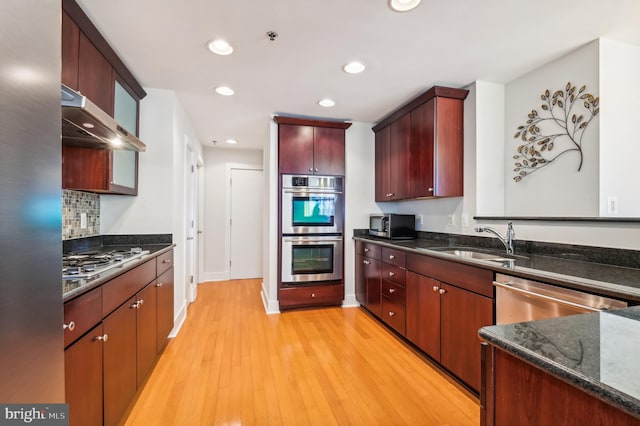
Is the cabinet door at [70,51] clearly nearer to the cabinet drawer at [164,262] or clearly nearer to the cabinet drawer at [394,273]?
the cabinet drawer at [164,262]

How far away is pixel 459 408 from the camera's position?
5.63 ft

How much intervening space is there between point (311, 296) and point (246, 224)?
2227mm

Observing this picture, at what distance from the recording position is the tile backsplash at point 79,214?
78.5 inches

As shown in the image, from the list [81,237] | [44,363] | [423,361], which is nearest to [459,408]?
[423,361]

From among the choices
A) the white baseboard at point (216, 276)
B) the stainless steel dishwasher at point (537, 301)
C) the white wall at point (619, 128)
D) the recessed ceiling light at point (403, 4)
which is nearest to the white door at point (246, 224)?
the white baseboard at point (216, 276)

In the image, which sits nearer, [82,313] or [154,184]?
[82,313]

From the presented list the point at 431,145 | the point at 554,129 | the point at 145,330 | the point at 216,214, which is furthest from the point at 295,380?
the point at 216,214

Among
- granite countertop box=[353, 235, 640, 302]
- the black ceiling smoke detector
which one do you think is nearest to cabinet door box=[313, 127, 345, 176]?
the black ceiling smoke detector

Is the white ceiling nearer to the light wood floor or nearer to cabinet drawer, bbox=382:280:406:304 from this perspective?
cabinet drawer, bbox=382:280:406:304

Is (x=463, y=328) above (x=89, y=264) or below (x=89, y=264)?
below

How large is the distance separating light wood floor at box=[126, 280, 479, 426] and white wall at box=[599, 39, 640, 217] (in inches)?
67.2

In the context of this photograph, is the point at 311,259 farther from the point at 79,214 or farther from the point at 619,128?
the point at 619,128

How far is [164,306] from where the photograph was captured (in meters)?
2.34

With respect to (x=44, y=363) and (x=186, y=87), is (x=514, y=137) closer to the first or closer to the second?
(x=186, y=87)
